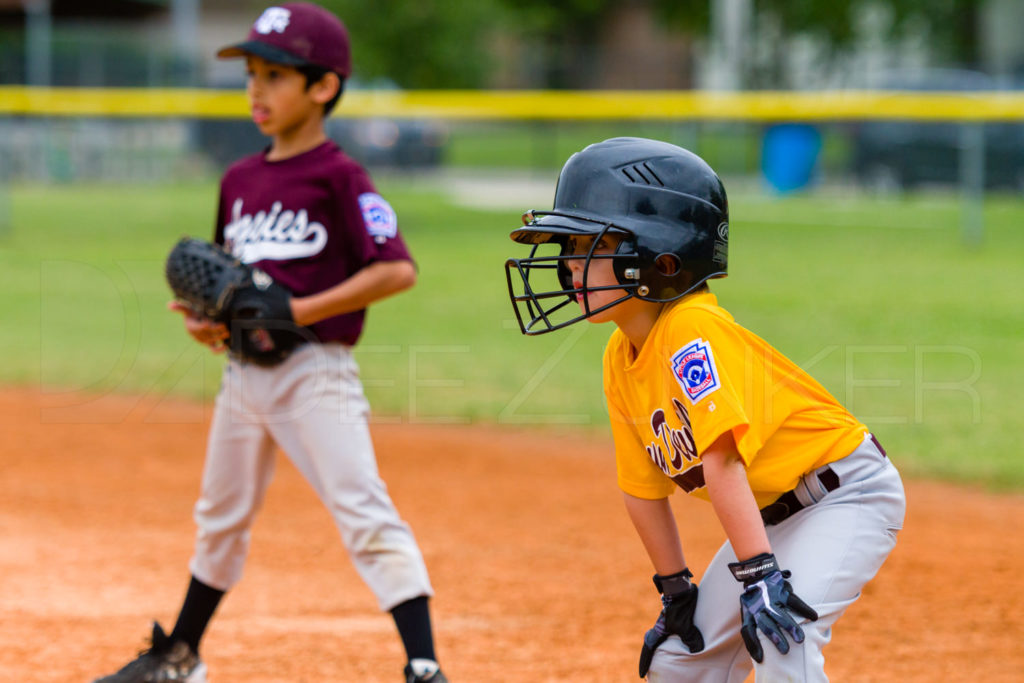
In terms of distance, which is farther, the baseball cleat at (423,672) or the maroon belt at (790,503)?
the baseball cleat at (423,672)

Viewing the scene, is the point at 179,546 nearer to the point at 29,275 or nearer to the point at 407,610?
the point at 407,610

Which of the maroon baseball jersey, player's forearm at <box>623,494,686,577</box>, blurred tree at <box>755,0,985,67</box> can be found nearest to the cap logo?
the maroon baseball jersey

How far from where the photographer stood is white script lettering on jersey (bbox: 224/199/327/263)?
3.08 meters

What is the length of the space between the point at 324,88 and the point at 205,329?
687mm

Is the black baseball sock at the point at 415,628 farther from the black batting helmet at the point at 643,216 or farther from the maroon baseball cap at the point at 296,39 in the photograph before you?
the maroon baseball cap at the point at 296,39

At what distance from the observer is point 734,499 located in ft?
6.89

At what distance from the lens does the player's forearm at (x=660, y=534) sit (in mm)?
2380

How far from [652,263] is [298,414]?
1.14 meters

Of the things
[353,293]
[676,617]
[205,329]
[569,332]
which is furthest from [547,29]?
[676,617]

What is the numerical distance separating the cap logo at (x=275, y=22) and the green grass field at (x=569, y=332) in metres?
3.45

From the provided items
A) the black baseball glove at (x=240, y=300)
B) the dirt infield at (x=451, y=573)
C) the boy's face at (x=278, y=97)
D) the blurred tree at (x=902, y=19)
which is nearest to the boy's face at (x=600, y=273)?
the black baseball glove at (x=240, y=300)

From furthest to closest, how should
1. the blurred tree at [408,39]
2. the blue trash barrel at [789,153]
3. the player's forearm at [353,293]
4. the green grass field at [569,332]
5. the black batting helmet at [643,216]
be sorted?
the blurred tree at [408,39] < the blue trash barrel at [789,153] < the green grass field at [569,332] < the player's forearm at [353,293] < the black batting helmet at [643,216]

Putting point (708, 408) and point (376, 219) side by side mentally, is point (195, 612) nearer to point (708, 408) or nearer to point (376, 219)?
point (376, 219)

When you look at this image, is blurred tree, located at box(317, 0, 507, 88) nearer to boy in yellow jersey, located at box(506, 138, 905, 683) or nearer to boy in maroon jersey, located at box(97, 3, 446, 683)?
boy in maroon jersey, located at box(97, 3, 446, 683)
